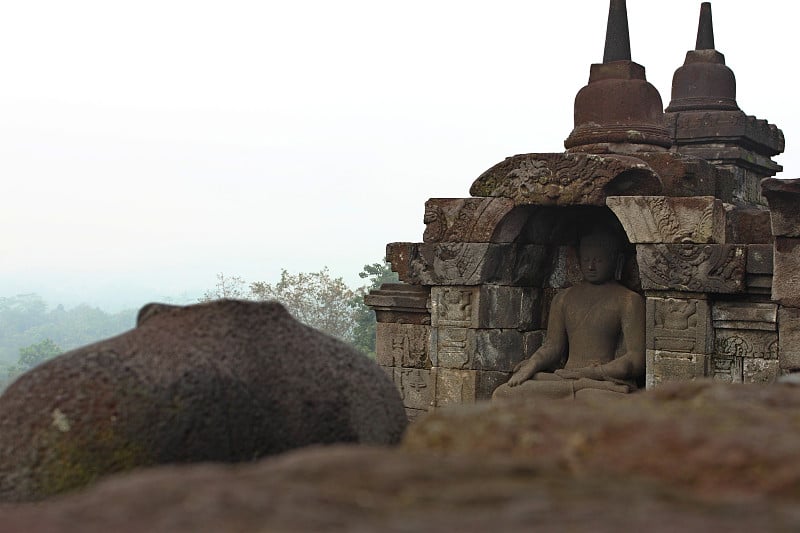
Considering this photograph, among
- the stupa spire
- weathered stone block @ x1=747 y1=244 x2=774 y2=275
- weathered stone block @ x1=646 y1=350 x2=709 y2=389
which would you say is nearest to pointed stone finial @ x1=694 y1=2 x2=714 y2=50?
the stupa spire

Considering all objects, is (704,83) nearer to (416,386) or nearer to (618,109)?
(618,109)

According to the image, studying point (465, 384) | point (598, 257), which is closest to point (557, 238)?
point (598, 257)

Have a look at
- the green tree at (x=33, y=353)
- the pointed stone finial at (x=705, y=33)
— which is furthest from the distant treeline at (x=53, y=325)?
the pointed stone finial at (x=705, y=33)

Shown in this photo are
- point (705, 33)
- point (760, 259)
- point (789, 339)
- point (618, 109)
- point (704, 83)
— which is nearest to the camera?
point (789, 339)

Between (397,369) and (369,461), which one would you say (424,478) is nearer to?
(369,461)

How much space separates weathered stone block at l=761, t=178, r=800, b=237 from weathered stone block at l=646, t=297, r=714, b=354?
0.91 meters

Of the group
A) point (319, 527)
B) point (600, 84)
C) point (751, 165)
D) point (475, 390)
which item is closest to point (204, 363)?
Answer: point (319, 527)

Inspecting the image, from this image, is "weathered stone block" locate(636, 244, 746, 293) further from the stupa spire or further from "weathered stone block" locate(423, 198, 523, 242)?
the stupa spire

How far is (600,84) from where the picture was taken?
1010 cm

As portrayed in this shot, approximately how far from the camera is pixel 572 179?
8734 millimetres

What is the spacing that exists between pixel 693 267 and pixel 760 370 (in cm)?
86

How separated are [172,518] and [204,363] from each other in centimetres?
122

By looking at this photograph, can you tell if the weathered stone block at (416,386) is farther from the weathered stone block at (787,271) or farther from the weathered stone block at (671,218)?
the weathered stone block at (787,271)

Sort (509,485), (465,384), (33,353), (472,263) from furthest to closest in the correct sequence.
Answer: (33,353)
(465,384)
(472,263)
(509,485)
